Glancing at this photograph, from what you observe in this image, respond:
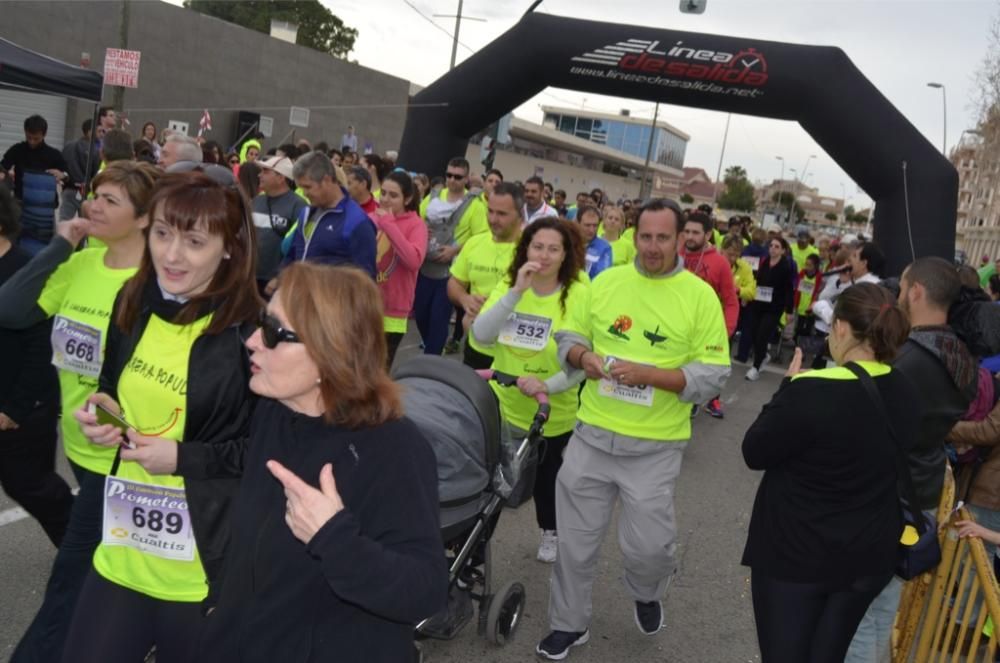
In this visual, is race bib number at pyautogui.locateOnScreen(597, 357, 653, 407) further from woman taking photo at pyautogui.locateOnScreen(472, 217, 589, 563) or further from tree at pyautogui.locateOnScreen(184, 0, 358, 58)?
tree at pyautogui.locateOnScreen(184, 0, 358, 58)

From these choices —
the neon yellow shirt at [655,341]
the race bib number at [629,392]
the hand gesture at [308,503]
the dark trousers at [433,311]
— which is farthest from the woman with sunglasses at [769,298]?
the hand gesture at [308,503]

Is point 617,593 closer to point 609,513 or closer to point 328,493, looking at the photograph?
point 609,513

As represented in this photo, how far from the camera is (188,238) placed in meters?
2.40

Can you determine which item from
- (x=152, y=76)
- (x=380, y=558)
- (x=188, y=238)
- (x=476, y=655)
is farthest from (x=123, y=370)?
(x=152, y=76)

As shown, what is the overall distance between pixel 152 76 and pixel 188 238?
20746mm

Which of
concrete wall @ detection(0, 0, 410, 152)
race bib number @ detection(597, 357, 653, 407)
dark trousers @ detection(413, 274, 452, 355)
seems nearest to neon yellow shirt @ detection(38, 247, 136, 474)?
race bib number @ detection(597, 357, 653, 407)

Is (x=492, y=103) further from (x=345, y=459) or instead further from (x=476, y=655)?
(x=345, y=459)

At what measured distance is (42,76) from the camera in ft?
28.6

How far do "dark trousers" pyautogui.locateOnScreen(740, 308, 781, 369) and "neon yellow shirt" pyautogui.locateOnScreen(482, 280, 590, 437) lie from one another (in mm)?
7454

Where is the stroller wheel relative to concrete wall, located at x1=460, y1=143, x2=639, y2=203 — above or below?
below

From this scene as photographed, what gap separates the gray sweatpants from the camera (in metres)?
3.79

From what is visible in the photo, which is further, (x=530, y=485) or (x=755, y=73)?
(x=755, y=73)

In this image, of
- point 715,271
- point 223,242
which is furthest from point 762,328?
point 223,242

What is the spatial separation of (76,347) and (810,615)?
2.76 meters
